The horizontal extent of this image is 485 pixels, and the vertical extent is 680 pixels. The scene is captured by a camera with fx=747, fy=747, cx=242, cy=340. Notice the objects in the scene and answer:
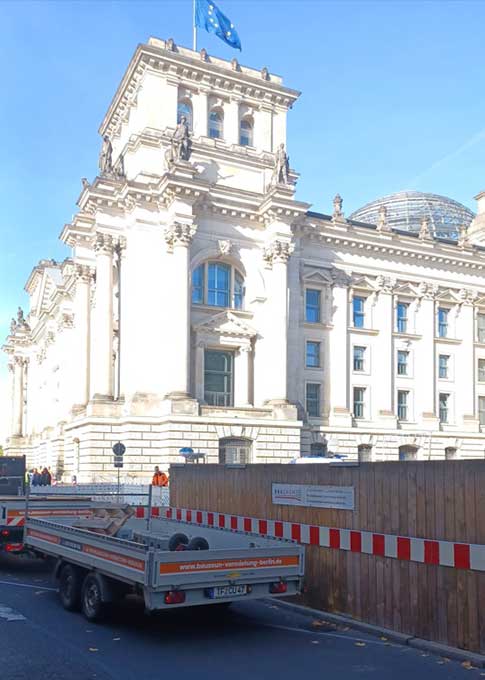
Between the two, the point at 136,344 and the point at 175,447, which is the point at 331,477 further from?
the point at 136,344

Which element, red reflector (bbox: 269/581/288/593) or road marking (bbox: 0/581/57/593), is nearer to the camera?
red reflector (bbox: 269/581/288/593)

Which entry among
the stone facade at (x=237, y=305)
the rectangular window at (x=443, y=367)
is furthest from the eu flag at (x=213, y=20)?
the rectangular window at (x=443, y=367)

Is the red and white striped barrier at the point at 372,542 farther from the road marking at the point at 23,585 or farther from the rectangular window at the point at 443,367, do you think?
the rectangular window at the point at 443,367

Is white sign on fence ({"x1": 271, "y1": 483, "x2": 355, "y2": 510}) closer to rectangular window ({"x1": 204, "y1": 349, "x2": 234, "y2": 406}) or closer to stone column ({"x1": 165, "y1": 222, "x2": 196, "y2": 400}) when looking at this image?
stone column ({"x1": 165, "y1": 222, "x2": 196, "y2": 400})

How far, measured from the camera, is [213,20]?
152 feet

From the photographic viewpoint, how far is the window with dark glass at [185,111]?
143 ft

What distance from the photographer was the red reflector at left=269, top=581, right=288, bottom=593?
10.0 meters

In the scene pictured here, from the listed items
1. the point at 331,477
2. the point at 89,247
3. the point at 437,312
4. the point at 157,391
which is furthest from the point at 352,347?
the point at 331,477

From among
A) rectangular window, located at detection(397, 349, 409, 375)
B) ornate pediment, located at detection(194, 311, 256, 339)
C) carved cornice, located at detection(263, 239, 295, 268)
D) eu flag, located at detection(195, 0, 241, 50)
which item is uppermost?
eu flag, located at detection(195, 0, 241, 50)

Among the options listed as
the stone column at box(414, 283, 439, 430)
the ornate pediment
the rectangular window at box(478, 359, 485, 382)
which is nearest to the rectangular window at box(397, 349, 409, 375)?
the stone column at box(414, 283, 439, 430)

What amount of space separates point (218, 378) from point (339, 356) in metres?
8.33

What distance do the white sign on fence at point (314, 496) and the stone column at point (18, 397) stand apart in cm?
6993

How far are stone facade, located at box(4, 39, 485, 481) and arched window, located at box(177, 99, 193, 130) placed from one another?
84 millimetres

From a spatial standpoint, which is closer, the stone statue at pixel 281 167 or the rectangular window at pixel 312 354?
the stone statue at pixel 281 167
